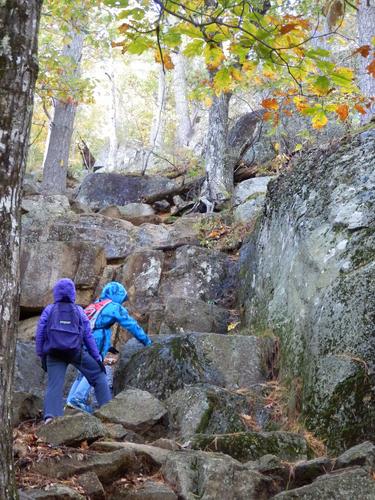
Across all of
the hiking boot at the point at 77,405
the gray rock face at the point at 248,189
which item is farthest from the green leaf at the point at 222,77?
the gray rock face at the point at 248,189

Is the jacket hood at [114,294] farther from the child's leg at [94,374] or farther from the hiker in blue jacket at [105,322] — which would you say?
the child's leg at [94,374]

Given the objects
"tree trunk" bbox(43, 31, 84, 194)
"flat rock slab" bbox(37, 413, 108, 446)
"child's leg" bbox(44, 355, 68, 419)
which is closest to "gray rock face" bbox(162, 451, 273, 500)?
"flat rock slab" bbox(37, 413, 108, 446)

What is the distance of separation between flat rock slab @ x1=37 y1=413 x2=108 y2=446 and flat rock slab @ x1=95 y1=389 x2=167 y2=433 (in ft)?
2.65

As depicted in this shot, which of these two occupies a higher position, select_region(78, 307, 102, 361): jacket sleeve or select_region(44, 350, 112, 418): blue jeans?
select_region(78, 307, 102, 361): jacket sleeve

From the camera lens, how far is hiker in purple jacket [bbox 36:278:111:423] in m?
6.26

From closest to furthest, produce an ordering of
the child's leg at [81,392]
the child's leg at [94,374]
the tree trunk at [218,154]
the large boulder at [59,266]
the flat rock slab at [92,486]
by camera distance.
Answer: the flat rock slab at [92,486] < the child's leg at [94,374] < the child's leg at [81,392] < the large boulder at [59,266] < the tree trunk at [218,154]

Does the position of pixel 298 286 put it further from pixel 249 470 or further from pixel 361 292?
pixel 249 470

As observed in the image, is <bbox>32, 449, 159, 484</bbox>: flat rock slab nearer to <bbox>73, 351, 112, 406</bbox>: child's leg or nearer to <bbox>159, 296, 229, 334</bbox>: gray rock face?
<bbox>73, 351, 112, 406</bbox>: child's leg

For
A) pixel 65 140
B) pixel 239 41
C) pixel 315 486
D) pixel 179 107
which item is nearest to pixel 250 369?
pixel 315 486

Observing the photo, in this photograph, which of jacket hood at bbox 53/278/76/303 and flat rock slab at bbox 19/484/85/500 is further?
jacket hood at bbox 53/278/76/303

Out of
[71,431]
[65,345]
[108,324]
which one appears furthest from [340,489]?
[108,324]

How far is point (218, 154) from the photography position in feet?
48.5

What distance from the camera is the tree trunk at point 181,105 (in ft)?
90.6

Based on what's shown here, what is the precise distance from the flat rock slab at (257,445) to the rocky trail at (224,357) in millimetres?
12
